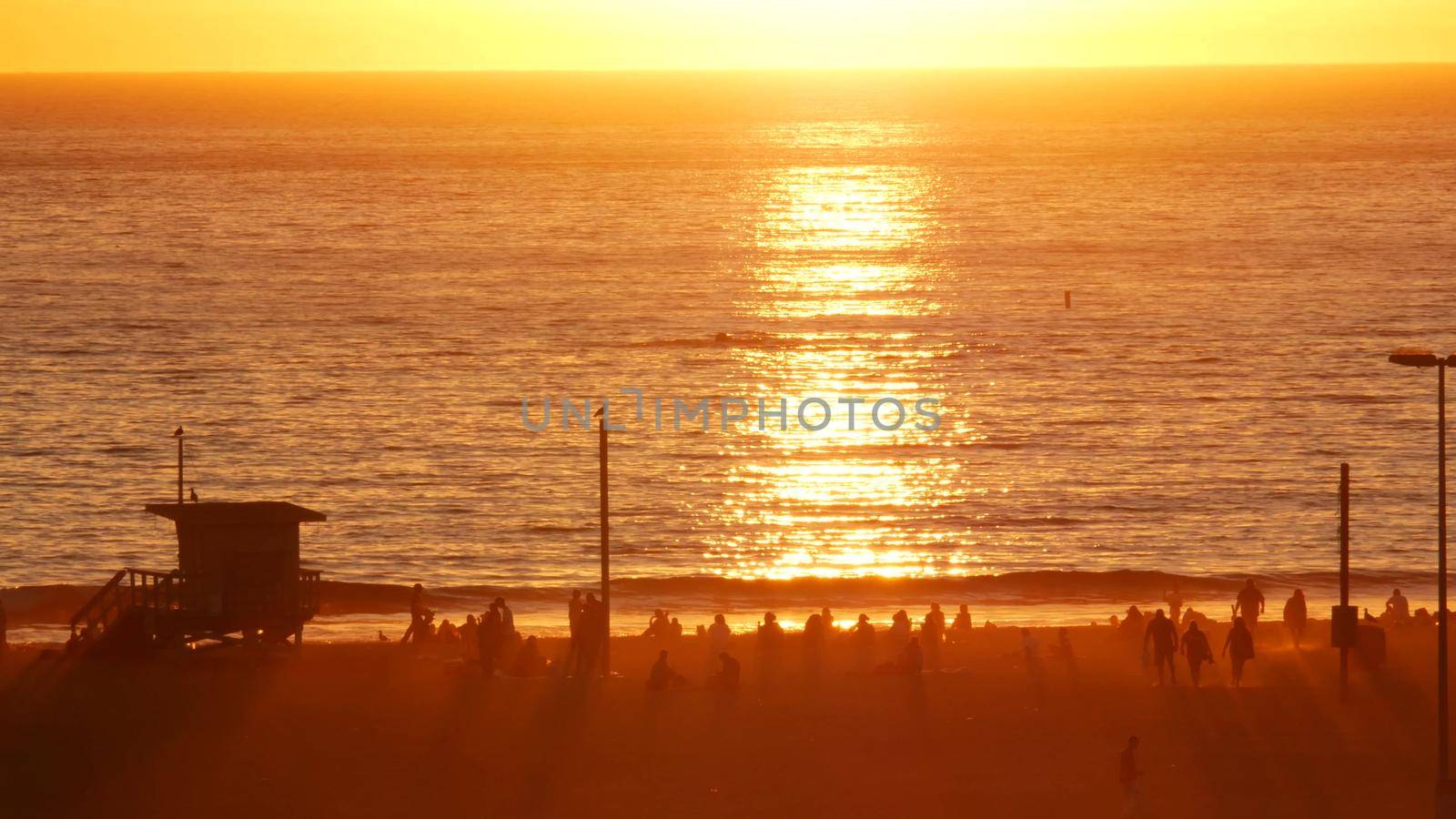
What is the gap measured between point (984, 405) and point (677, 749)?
141 ft

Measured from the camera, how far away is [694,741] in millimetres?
22469

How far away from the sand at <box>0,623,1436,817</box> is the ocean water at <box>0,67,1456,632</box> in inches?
604

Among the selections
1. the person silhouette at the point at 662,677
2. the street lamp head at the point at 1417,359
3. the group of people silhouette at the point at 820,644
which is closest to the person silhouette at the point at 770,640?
the group of people silhouette at the point at 820,644

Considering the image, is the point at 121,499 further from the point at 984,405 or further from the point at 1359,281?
the point at 1359,281

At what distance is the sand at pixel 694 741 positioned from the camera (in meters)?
20.0

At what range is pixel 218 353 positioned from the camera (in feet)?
244

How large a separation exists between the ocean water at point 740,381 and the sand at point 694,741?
604 inches

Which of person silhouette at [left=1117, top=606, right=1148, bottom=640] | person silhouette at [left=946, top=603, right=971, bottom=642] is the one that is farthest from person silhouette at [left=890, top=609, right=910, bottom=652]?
person silhouette at [left=1117, top=606, right=1148, bottom=640]

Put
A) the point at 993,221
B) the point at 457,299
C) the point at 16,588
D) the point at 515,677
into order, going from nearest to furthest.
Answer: the point at 515,677
the point at 16,588
the point at 457,299
the point at 993,221

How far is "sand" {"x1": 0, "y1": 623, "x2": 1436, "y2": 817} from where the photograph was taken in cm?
2005

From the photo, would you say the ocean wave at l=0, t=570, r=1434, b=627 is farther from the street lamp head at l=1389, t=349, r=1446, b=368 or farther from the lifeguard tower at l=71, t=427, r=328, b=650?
the street lamp head at l=1389, t=349, r=1446, b=368

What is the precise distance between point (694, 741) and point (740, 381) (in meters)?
46.0

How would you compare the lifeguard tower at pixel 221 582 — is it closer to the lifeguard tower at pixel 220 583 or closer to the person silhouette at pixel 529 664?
the lifeguard tower at pixel 220 583

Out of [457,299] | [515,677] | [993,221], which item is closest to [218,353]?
[457,299]
